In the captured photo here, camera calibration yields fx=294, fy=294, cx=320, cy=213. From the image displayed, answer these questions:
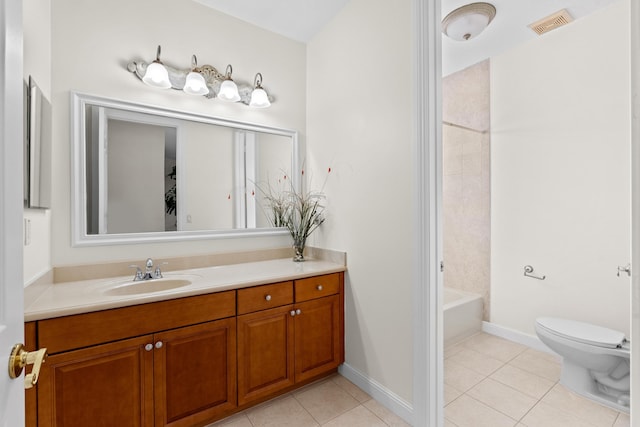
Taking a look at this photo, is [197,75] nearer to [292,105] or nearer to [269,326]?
[292,105]

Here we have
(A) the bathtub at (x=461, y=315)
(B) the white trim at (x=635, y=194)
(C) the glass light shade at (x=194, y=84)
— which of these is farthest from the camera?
(A) the bathtub at (x=461, y=315)

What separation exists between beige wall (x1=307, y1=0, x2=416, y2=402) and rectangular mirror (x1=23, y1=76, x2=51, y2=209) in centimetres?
163

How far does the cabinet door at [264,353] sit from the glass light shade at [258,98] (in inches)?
58.4

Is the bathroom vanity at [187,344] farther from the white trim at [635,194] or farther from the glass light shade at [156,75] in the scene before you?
the white trim at [635,194]

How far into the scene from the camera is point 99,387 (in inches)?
50.3

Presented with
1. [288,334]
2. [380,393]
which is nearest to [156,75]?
[288,334]

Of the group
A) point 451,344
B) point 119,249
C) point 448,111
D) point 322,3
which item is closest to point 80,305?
point 119,249

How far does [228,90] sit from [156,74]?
1.47 feet

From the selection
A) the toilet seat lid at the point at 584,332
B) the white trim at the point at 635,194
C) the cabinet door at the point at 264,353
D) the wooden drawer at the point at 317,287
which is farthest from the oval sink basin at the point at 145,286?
the toilet seat lid at the point at 584,332

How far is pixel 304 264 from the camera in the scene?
7.02 feet

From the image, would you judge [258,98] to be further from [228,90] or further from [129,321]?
[129,321]

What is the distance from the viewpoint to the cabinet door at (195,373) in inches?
55.7

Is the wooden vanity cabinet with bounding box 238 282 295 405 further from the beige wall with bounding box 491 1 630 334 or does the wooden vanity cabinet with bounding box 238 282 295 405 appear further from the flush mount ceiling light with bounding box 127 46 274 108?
the beige wall with bounding box 491 1 630 334

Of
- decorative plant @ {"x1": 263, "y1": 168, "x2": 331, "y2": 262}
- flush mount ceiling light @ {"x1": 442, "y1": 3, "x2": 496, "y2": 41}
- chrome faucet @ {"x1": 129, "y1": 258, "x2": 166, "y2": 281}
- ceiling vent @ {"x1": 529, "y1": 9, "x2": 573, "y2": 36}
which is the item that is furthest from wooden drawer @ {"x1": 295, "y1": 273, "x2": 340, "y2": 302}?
ceiling vent @ {"x1": 529, "y1": 9, "x2": 573, "y2": 36}
